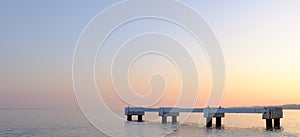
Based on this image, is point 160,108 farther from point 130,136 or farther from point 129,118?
point 130,136

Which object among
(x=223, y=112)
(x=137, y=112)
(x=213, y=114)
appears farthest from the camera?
(x=137, y=112)

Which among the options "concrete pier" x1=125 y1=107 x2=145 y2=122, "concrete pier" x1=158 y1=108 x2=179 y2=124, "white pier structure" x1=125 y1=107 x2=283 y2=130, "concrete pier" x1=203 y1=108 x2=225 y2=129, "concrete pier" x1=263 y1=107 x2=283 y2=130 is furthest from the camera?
"concrete pier" x1=125 y1=107 x2=145 y2=122

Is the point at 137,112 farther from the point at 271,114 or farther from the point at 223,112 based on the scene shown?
the point at 271,114

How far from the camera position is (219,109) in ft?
217

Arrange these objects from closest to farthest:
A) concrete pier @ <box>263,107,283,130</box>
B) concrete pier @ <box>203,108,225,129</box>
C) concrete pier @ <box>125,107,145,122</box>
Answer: concrete pier @ <box>263,107,283,130</box>
concrete pier @ <box>203,108,225,129</box>
concrete pier @ <box>125,107,145,122</box>

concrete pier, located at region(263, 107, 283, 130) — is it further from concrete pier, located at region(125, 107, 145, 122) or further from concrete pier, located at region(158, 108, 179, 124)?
concrete pier, located at region(125, 107, 145, 122)

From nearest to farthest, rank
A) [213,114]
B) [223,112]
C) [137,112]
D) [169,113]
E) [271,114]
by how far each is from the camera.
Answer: [271,114], [223,112], [213,114], [169,113], [137,112]

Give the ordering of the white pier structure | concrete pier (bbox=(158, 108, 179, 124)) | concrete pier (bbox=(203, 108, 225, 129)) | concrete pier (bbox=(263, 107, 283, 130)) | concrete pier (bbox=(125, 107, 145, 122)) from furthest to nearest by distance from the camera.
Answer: concrete pier (bbox=(125, 107, 145, 122)) → concrete pier (bbox=(158, 108, 179, 124)) → concrete pier (bbox=(203, 108, 225, 129)) → the white pier structure → concrete pier (bbox=(263, 107, 283, 130))

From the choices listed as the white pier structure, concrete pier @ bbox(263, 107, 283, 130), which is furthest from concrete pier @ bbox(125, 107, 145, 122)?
concrete pier @ bbox(263, 107, 283, 130)

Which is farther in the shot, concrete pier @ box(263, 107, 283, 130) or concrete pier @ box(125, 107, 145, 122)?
concrete pier @ box(125, 107, 145, 122)

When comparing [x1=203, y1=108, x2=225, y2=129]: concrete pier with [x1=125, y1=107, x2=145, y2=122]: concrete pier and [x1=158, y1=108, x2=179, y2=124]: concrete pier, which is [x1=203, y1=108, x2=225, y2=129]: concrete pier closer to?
[x1=158, y1=108, x2=179, y2=124]: concrete pier

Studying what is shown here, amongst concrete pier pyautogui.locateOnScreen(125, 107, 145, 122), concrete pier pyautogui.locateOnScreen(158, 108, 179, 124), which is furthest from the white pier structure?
concrete pier pyautogui.locateOnScreen(125, 107, 145, 122)

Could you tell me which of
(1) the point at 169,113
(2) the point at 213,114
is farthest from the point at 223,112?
(1) the point at 169,113

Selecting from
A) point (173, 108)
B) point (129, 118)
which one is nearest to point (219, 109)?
point (173, 108)
